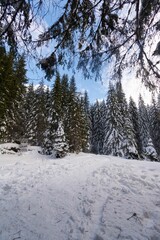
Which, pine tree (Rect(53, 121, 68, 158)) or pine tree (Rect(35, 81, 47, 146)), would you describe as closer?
pine tree (Rect(53, 121, 68, 158))

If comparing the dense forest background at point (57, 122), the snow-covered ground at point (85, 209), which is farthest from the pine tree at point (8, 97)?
the snow-covered ground at point (85, 209)

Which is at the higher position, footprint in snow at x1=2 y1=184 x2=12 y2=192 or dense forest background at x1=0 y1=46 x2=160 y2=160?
dense forest background at x1=0 y1=46 x2=160 y2=160

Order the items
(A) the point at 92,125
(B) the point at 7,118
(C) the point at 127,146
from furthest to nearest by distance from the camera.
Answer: (A) the point at 92,125, (C) the point at 127,146, (B) the point at 7,118

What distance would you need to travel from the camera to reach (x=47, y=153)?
19.2 meters

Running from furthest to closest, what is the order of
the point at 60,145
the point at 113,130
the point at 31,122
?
the point at 31,122 → the point at 113,130 → the point at 60,145

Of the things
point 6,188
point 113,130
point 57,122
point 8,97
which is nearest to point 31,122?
point 57,122

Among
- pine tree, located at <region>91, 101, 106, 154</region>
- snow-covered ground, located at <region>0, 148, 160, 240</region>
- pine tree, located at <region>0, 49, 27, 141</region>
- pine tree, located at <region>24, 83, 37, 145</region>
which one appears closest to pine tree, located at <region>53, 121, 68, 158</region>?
pine tree, located at <region>0, 49, 27, 141</region>

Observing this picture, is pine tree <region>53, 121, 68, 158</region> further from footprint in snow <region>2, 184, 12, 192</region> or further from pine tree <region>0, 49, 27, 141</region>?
footprint in snow <region>2, 184, 12, 192</region>

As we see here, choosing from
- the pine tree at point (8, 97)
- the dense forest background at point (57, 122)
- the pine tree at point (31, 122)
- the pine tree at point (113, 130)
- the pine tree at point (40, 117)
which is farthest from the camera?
the pine tree at point (40, 117)

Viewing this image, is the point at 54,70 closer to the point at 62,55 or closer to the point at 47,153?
the point at 62,55

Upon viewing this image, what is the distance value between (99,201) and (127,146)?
59.4 feet

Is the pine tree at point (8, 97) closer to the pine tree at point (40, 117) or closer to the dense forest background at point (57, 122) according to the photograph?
the dense forest background at point (57, 122)

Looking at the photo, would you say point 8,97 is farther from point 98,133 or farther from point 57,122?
point 98,133

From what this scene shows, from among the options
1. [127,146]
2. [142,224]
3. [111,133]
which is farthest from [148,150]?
[142,224]
